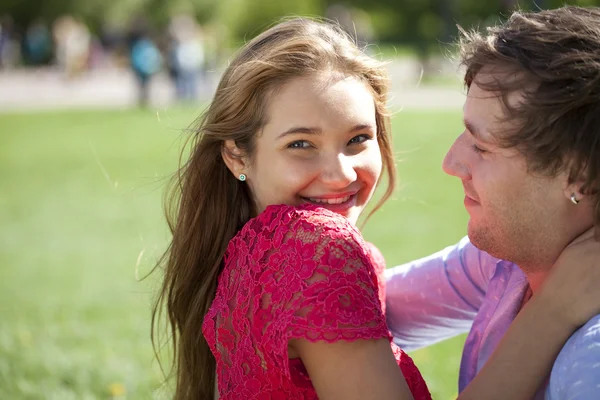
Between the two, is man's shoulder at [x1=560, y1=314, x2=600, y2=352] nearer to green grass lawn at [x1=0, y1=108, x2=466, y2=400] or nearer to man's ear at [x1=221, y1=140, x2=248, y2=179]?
man's ear at [x1=221, y1=140, x2=248, y2=179]

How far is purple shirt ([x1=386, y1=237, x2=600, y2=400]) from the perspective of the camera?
8.52 feet

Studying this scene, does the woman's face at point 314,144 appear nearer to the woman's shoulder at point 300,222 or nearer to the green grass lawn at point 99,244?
the woman's shoulder at point 300,222

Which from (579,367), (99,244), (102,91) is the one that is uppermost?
(579,367)

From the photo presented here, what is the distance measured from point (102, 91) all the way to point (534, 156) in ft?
96.7

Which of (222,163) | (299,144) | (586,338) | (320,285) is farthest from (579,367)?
(222,163)

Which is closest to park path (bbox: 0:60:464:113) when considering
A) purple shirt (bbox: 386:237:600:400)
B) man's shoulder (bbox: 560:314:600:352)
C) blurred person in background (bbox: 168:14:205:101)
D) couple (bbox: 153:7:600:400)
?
blurred person in background (bbox: 168:14:205:101)

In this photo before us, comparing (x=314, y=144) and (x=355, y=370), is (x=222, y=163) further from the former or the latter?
(x=355, y=370)

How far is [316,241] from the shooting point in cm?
229

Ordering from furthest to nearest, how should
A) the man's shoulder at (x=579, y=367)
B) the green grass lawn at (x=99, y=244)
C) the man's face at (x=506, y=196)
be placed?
the green grass lawn at (x=99, y=244), the man's face at (x=506, y=196), the man's shoulder at (x=579, y=367)

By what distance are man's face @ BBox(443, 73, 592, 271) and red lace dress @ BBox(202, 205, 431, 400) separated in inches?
14.2

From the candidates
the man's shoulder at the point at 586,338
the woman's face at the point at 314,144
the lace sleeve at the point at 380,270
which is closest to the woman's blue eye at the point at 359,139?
the woman's face at the point at 314,144

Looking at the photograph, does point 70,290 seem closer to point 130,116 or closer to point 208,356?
point 208,356

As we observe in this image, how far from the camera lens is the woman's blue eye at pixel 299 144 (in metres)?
2.59

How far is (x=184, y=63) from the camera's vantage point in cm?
2502
